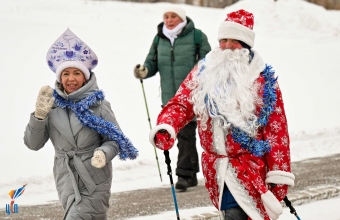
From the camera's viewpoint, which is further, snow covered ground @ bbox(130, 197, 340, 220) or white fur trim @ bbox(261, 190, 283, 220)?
snow covered ground @ bbox(130, 197, 340, 220)

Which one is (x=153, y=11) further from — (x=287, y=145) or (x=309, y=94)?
(x=287, y=145)

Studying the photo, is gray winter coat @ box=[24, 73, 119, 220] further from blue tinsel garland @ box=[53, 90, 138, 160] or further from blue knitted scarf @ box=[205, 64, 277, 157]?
blue knitted scarf @ box=[205, 64, 277, 157]

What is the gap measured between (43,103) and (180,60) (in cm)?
392

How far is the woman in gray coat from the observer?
5.32m

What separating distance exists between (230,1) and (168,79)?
76.0ft

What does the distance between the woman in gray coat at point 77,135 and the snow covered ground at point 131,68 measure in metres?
3.29

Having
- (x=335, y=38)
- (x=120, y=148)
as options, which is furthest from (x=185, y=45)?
(x=335, y=38)

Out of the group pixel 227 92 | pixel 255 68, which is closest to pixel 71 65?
pixel 227 92

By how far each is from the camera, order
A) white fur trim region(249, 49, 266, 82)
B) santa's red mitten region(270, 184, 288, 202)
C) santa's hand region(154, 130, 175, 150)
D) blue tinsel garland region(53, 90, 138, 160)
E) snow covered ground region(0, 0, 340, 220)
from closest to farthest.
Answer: santa's hand region(154, 130, 175, 150)
santa's red mitten region(270, 184, 288, 202)
white fur trim region(249, 49, 266, 82)
blue tinsel garland region(53, 90, 138, 160)
snow covered ground region(0, 0, 340, 220)

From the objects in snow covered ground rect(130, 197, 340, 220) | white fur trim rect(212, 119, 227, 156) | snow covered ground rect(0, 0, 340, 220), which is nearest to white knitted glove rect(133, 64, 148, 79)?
snow covered ground rect(0, 0, 340, 220)

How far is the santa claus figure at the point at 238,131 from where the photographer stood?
5035 millimetres

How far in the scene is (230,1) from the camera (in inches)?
1251

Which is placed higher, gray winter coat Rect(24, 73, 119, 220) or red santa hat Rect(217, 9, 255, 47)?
red santa hat Rect(217, 9, 255, 47)

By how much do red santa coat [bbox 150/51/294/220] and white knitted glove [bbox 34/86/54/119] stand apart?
2.54 feet
